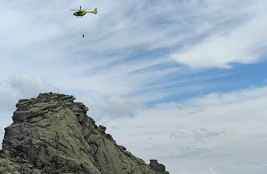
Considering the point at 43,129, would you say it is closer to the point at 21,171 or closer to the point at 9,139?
the point at 9,139

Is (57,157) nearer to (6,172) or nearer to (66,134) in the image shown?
(66,134)

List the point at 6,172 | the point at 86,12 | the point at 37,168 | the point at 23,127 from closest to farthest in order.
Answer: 1. the point at 86,12
2. the point at 6,172
3. the point at 37,168
4. the point at 23,127

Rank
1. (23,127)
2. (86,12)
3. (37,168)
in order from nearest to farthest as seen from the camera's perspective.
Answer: (86,12)
(37,168)
(23,127)

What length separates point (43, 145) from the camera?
19025 cm

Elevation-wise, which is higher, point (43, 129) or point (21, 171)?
point (43, 129)

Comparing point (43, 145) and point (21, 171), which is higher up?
point (43, 145)

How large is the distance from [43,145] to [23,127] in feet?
34.5

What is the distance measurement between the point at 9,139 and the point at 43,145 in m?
11.3

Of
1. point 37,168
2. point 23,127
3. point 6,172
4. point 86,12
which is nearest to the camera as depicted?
point 86,12

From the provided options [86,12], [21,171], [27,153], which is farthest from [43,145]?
[86,12]

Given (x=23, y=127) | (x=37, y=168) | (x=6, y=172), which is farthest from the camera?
(x=23, y=127)

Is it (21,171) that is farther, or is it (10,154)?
(10,154)

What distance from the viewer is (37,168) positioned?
183 m

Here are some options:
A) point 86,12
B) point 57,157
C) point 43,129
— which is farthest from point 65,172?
point 86,12
